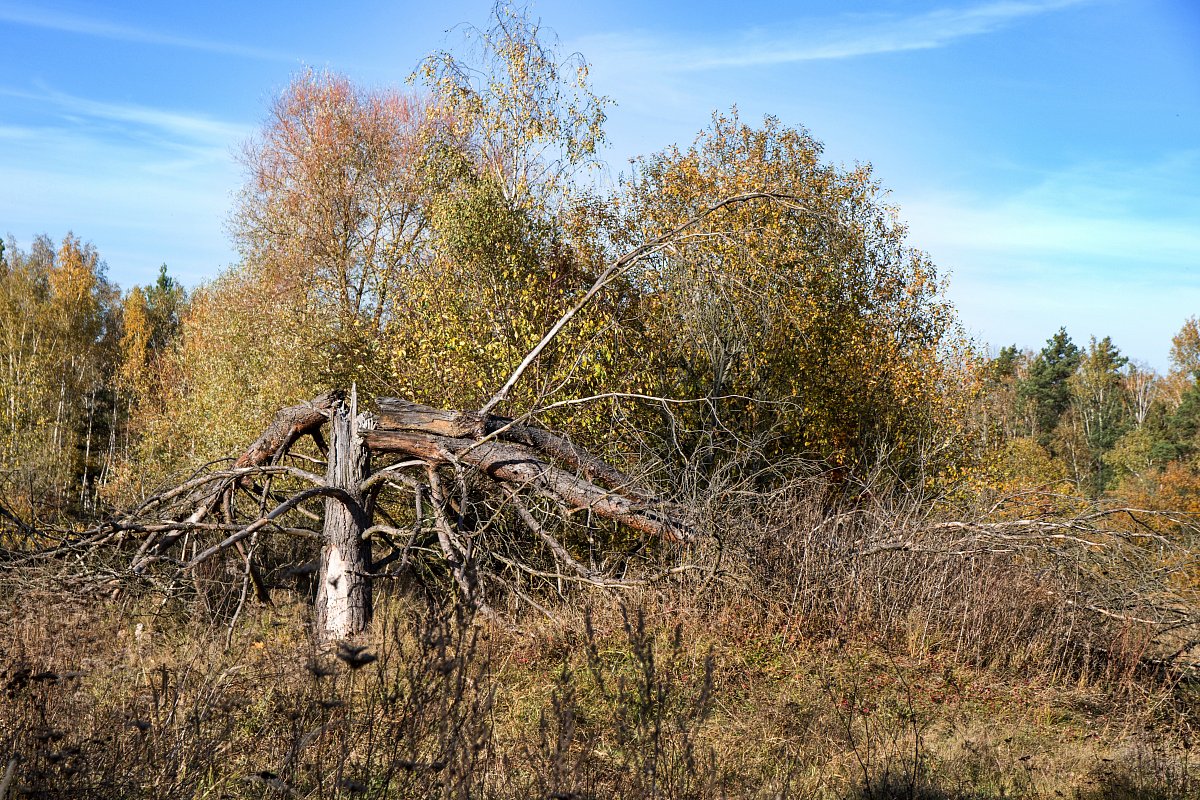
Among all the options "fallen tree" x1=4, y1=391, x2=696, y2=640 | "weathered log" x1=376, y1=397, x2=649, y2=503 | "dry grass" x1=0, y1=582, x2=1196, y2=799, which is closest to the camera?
"dry grass" x1=0, y1=582, x2=1196, y2=799

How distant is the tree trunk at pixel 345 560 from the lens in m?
8.46

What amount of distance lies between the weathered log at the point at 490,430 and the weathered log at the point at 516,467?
8 cm

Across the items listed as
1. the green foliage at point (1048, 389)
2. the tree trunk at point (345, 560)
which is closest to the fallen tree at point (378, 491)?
the tree trunk at point (345, 560)

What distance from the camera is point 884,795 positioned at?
5.11 meters

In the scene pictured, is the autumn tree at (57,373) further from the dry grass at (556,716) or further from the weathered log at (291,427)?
the dry grass at (556,716)

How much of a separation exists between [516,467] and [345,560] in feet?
5.95

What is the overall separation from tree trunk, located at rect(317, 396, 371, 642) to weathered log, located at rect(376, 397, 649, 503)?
44cm

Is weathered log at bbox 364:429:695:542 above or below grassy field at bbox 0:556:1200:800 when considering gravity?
above

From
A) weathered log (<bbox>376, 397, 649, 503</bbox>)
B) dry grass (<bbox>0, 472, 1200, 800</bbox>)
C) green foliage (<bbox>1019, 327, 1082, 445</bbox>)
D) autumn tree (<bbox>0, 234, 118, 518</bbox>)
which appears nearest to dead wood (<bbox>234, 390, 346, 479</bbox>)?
weathered log (<bbox>376, 397, 649, 503</bbox>)

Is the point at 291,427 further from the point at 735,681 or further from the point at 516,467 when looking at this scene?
the point at 735,681

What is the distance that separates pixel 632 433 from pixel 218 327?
17456mm

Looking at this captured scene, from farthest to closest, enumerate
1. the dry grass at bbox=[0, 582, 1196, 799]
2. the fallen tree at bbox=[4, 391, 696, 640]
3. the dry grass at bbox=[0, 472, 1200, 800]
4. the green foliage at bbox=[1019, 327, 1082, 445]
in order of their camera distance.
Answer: the green foliage at bbox=[1019, 327, 1082, 445]
the fallen tree at bbox=[4, 391, 696, 640]
the dry grass at bbox=[0, 472, 1200, 800]
the dry grass at bbox=[0, 582, 1196, 799]

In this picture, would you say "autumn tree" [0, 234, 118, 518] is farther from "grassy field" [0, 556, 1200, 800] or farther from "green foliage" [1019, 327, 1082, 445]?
"green foliage" [1019, 327, 1082, 445]

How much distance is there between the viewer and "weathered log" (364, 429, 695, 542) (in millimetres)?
8844
